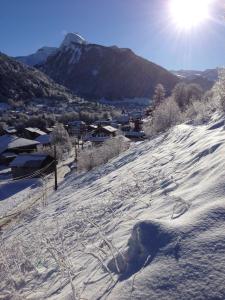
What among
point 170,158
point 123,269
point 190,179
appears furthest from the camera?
point 170,158

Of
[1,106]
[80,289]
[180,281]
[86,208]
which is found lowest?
[1,106]

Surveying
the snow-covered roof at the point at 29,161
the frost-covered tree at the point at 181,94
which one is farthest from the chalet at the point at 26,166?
the frost-covered tree at the point at 181,94

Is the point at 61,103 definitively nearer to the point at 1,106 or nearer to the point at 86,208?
the point at 1,106

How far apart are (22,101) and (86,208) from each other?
162 metres

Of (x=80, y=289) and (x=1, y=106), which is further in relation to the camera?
(x=1, y=106)

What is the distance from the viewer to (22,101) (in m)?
165

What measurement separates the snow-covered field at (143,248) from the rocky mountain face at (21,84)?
534ft

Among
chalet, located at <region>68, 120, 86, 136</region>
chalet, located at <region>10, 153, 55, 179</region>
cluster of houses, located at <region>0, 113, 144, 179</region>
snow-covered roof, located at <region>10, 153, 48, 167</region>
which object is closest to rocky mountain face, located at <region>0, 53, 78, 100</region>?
chalet, located at <region>68, 120, 86, 136</region>

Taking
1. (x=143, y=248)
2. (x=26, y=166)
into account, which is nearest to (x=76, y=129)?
(x=26, y=166)

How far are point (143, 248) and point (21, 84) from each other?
178 meters

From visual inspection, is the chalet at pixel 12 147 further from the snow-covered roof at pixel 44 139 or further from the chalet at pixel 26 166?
the chalet at pixel 26 166

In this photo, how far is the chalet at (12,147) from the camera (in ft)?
211

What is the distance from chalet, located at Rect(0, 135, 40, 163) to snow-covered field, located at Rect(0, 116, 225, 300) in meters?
58.0

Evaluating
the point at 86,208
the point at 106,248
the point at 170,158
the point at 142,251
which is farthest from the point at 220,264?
the point at 170,158
